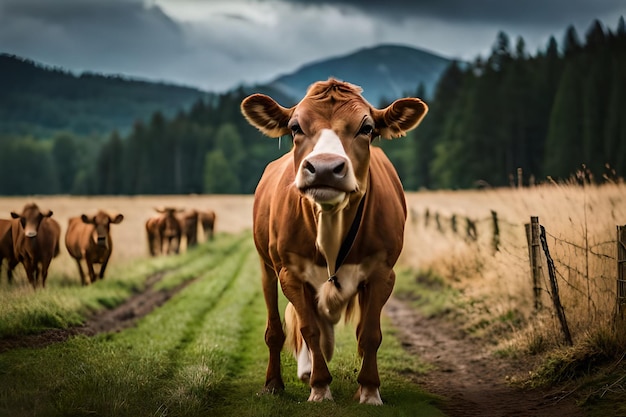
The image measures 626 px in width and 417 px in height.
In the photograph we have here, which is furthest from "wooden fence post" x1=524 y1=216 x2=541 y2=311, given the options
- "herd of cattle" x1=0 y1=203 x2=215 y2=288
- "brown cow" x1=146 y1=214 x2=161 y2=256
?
"brown cow" x1=146 y1=214 x2=161 y2=256

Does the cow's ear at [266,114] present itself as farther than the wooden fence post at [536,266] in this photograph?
No

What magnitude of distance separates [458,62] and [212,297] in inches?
2509

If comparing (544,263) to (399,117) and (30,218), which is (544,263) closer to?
(399,117)

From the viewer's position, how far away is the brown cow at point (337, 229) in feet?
18.5

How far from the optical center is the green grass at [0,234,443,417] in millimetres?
5625

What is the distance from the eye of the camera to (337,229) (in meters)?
5.90

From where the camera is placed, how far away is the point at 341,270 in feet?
19.9

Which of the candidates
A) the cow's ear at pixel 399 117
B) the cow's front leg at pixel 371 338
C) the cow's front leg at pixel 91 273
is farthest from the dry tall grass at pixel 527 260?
the cow's ear at pixel 399 117

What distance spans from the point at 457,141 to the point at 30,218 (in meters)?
52.6

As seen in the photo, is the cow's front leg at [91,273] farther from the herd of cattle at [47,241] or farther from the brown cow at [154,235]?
the brown cow at [154,235]

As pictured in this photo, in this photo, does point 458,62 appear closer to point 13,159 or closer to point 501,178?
point 501,178

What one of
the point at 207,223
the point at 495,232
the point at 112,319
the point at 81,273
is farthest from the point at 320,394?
the point at 207,223

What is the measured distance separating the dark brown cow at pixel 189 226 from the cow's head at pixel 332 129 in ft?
75.3

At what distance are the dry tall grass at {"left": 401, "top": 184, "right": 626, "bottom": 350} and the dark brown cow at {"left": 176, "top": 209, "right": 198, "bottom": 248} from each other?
14242 millimetres
